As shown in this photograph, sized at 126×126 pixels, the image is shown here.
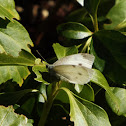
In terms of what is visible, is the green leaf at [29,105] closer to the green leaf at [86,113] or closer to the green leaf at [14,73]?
the green leaf at [14,73]

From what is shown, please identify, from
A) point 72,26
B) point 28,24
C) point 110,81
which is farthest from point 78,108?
point 28,24

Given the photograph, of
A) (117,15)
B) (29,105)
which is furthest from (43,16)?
(29,105)

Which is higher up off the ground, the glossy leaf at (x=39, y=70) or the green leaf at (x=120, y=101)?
the glossy leaf at (x=39, y=70)

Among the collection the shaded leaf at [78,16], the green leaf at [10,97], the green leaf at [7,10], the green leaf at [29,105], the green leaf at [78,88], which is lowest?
the green leaf at [29,105]

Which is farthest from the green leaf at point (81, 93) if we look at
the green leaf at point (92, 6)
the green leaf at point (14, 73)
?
the green leaf at point (92, 6)

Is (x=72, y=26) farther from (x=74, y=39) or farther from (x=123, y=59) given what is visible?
(x=123, y=59)

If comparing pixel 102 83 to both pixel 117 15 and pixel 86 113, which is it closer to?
pixel 86 113
